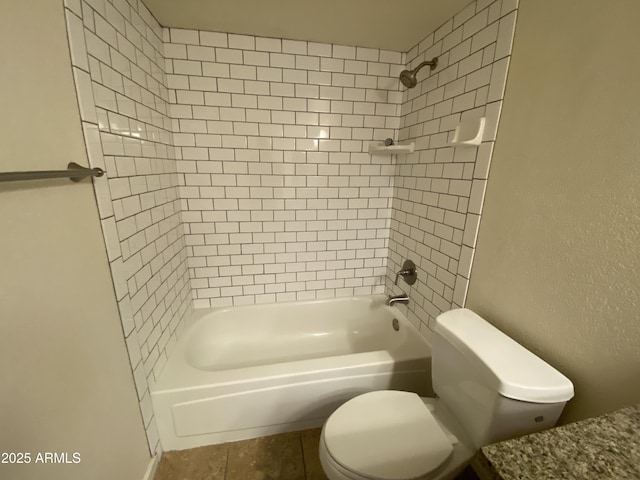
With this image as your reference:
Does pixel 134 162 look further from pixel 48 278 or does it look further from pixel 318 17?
pixel 318 17

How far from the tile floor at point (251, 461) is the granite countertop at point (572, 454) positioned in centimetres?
114

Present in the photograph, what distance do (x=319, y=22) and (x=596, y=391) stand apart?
1.86 m

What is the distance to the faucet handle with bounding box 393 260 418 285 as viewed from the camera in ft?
5.55

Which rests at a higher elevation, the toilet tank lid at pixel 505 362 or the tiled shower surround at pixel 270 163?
the tiled shower surround at pixel 270 163

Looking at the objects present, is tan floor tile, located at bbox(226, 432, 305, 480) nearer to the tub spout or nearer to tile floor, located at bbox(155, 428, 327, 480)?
tile floor, located at bbox(155, 428, 327, 480)

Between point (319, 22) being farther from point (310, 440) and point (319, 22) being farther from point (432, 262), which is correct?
point (310, 440)

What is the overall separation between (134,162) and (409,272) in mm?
1575

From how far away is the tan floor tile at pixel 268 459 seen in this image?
1268 millimetres

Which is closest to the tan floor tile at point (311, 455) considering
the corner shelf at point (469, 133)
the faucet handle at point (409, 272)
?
the faucet handle at point (409, 272)

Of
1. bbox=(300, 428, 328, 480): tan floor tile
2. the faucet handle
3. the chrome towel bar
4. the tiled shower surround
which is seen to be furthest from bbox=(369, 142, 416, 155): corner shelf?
bbox=(300, 428, 328, 480): tan floor tile

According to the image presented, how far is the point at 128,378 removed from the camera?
1.04 meters

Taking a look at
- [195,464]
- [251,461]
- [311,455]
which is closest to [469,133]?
[311,455]

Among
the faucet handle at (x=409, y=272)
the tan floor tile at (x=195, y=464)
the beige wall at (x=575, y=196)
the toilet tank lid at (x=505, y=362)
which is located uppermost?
the beige wall at (x=575, y=196)

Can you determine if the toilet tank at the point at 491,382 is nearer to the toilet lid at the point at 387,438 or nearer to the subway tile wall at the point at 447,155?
the toilet lid at the point at 387,438
